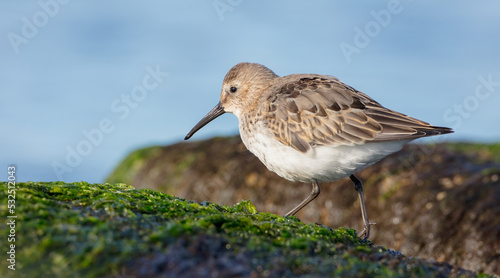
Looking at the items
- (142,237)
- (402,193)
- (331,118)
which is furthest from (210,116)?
(142,237)

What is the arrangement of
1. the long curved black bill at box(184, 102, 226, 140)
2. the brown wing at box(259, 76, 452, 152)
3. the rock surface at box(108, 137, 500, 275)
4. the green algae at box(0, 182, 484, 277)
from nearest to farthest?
the green algae at box(0, 182, 484, 277)
the brown wing at box(259, 76, 452, 152)
the rock surface at box(108, 137, 500, 275)
the long curved black bill at box(184, 102, 226, 140)

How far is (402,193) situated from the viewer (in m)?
10.6

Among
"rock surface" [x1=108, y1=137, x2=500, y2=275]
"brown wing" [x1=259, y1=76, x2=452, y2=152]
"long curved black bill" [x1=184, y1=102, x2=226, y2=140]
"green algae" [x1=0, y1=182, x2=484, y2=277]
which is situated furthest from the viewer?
"long curved black bill" [x1=184, y1=102, x2=226, y2=140]

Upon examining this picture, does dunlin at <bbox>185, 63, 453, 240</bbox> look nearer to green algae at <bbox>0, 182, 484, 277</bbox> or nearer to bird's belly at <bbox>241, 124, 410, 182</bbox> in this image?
bird's belly at <bbox>241, 124, 410, 182</bbox>

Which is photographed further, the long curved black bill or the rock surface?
the long curved black bill

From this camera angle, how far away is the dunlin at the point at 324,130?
271 inches

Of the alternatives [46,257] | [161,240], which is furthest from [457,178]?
[46,257]

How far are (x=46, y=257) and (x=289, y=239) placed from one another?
209 centimetres

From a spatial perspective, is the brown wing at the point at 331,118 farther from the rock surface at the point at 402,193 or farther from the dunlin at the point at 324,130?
the rock surface at the point at 402,193

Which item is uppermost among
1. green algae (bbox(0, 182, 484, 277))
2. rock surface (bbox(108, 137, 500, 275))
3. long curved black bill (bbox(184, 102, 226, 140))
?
long curved black bill (bbox(184, 102, 226, 140))

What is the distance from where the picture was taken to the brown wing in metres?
6.85

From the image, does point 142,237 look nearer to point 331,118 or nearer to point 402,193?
point 331,118

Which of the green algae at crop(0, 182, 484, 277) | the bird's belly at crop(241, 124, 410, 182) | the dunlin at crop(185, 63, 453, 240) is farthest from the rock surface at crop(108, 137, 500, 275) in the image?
the green algae at crop(0, 182, 484, 277)

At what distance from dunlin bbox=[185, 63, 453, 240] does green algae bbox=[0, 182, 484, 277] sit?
1.52m
